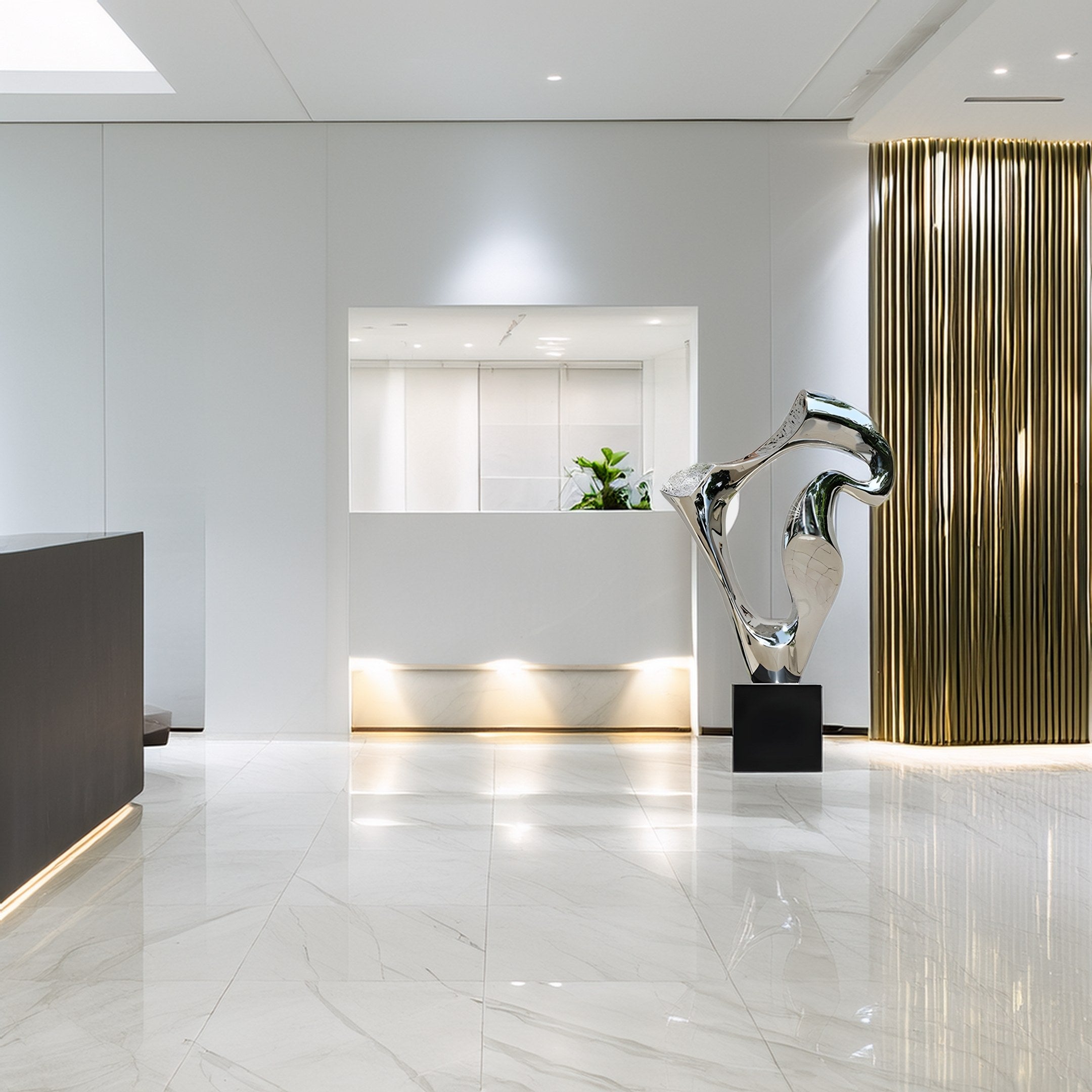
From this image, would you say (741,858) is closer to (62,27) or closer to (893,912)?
(893,912)

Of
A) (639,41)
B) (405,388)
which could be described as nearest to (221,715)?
(405,388)

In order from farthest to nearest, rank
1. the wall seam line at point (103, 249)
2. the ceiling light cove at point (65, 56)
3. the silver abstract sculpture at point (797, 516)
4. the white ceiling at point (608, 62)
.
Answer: the wall seam line at point (103, 249) → the ceiling light cove at point (65, 56) → the silver abstract sculpture at point (797, 516) → the white ceiling at point (608, 62)

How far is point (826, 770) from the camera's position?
5.08 m

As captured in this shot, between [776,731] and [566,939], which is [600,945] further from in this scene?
[776,731]

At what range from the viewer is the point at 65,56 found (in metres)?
5.38

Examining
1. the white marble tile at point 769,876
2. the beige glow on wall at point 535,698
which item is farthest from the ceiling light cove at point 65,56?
the white marble tile at point 769,876

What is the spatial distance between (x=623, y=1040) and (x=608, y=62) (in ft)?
14.0

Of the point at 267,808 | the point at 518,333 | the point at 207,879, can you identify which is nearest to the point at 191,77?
the point at 518,333

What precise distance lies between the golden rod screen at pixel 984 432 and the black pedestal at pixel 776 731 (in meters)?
0.91

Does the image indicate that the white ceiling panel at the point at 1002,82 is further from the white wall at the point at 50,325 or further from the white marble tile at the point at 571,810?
the white wall at the point at 50,325

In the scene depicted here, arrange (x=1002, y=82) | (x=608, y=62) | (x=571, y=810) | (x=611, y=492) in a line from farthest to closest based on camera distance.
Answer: (x=611, y=492) → (x=608, y=62) → (x=1002, y=82) → (x=571, y=810)

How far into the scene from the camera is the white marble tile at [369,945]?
9.09 ft

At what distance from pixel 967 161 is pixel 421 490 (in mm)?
3718

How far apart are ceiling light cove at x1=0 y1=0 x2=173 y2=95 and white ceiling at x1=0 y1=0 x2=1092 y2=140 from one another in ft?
0.23
